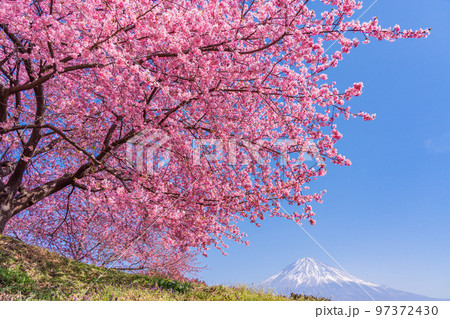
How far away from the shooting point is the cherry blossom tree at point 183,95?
6.67 meters

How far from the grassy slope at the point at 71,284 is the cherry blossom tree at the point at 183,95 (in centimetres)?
161

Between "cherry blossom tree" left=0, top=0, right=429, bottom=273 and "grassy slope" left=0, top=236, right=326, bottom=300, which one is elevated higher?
"cherry blossom tree" left=0, top=0, right=429, bottom=273

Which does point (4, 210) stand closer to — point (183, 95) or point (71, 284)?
point (71, 284)

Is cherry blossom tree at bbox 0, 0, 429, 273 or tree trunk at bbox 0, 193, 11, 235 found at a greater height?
cherry blossom tree at bbox 0, 0, 429, 273

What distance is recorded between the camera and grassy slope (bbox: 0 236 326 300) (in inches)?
277

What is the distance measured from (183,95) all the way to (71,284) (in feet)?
17.4

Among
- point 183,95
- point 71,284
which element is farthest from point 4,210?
point 183,95

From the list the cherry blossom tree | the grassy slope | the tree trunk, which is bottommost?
the grassy slope

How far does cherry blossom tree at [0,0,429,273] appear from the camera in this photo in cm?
667

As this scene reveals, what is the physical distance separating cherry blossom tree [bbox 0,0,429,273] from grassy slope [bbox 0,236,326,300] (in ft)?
5.27

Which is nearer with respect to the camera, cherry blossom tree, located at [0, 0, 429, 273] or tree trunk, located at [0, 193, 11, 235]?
cherry blossom tree, located at [0, 0, 429, 273]

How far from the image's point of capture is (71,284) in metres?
8.10
